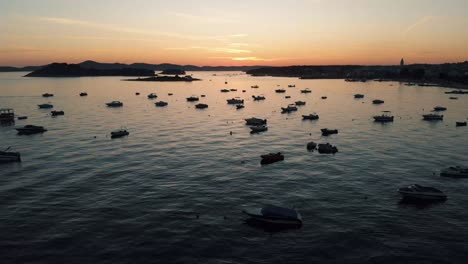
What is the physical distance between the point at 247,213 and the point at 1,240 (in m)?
31.2

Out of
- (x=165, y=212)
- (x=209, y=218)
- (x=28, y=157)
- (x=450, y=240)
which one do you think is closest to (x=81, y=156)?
(x=28, y=157)

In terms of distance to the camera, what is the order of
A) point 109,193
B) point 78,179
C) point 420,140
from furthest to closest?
point 420,140 → point 78,179 → point 109,193

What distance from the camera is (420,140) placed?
105 metres

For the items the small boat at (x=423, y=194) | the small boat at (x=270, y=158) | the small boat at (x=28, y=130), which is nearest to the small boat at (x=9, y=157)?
the small boat at (x=28, y=130)

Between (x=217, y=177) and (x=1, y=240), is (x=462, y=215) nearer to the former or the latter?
(x=217, y=177)

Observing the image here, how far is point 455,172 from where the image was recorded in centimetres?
6831

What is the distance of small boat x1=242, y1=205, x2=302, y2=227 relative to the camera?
47875 mm

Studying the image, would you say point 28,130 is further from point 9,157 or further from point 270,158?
point 270,158

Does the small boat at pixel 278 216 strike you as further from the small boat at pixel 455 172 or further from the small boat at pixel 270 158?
the small boat at pixel 455 172

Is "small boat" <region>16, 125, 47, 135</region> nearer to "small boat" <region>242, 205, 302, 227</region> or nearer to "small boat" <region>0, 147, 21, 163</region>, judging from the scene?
"small boat" <region>0, 147, 21, 163</region>

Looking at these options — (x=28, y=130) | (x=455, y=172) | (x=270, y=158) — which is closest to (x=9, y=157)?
(x=28, y=130)

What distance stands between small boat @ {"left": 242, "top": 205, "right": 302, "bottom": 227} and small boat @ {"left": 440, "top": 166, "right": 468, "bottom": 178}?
37.5 metres

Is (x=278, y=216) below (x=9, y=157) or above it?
below

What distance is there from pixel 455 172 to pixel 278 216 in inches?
1654
